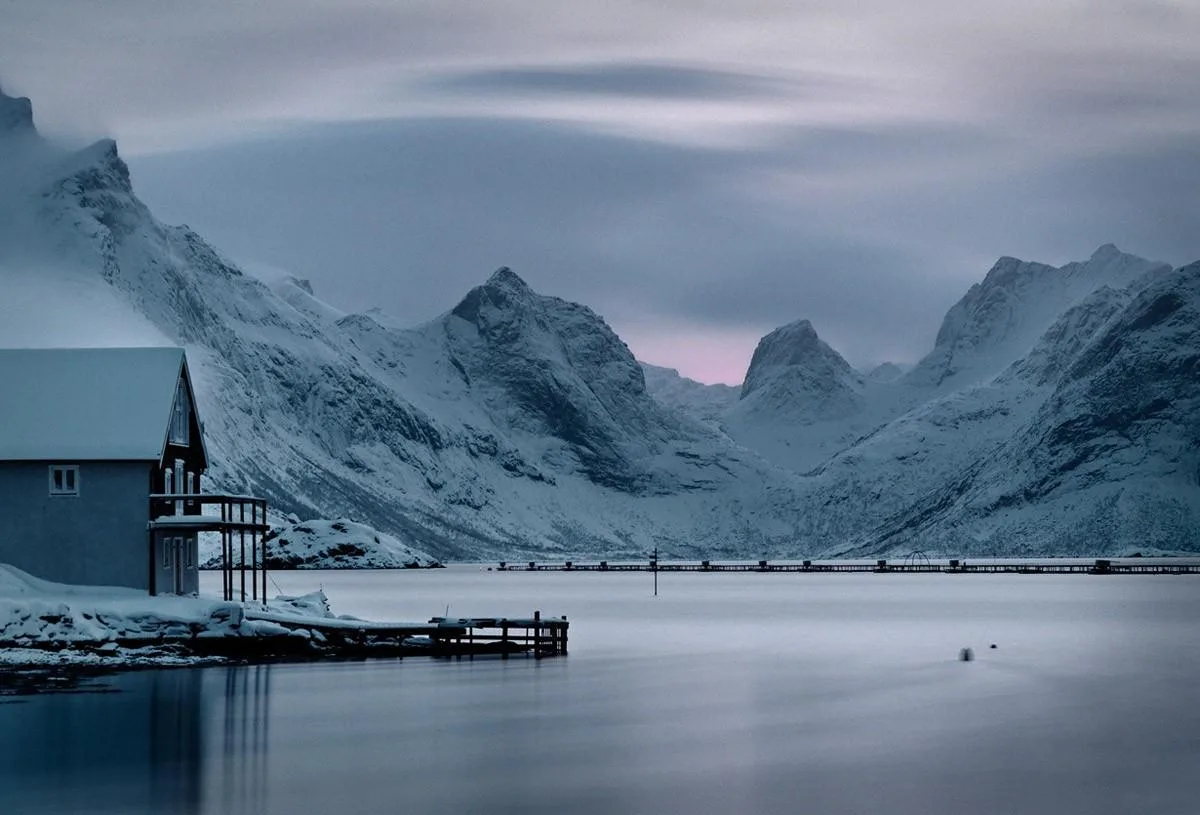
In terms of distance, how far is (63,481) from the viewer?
8031 cm

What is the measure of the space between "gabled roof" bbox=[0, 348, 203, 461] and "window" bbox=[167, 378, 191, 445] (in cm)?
136

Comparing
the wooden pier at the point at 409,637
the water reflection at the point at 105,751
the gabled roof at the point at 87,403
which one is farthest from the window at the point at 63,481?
the water reflection at the point at 105,751

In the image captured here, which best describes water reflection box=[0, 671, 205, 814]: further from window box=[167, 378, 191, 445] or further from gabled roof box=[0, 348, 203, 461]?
window box=[167, 378, 191, 445]

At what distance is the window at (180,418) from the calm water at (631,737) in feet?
46.6

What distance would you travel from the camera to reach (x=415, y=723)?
59.2m

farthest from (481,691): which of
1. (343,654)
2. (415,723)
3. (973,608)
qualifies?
(973,608)

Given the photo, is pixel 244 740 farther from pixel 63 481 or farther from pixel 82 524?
pixel 63 481

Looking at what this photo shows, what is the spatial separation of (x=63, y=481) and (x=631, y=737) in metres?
35.1

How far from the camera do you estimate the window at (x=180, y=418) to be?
85312 millimetres

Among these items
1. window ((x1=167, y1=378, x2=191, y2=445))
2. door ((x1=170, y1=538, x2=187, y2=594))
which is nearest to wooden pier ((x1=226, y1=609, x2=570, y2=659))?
door ((x1=170, y1=538, x2=187, y2=594))

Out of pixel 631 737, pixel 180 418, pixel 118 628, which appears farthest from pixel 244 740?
pixel 180 418

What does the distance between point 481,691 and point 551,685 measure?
4.61 metres

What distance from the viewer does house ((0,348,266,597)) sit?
262ft

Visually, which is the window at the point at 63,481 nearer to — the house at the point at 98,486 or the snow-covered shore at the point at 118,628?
the house at the point at 98,486
